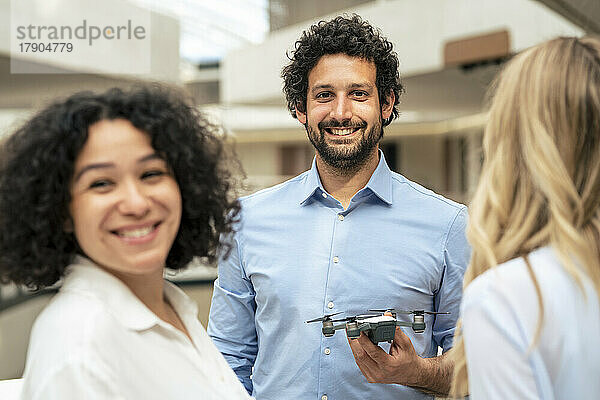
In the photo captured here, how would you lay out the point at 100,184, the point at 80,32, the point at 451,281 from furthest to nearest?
the point at 80,32
the point at 451,281
the point at 100,184

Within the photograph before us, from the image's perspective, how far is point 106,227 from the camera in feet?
3.39

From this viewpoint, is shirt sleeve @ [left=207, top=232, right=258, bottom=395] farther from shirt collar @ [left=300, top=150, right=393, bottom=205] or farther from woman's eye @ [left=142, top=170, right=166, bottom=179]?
woman's eye @ [left=142, top=170, right=166, bottom=179]

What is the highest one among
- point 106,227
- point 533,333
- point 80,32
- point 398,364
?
point 80,32

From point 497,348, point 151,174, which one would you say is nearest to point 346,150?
point 151,174

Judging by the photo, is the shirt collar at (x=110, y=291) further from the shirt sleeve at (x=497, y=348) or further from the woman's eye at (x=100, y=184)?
the shirt sleeve at (x=497, y=348)

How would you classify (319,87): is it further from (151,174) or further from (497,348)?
(497,348)

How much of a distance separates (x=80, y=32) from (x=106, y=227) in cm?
759

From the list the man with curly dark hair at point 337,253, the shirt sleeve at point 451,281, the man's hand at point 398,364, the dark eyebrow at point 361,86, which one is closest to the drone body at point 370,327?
the man's hand at point 398,364

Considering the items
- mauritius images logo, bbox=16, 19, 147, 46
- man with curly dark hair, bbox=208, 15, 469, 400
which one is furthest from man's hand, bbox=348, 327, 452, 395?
mauritius images logo, bbox=16, 19, 147, 46

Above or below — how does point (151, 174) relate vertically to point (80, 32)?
below

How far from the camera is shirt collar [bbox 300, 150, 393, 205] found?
6.24 feet

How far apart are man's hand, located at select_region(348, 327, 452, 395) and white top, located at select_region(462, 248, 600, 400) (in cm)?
55

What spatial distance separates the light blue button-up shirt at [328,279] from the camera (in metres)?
1.80

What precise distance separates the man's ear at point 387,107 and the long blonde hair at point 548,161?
1021 mm
